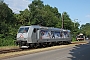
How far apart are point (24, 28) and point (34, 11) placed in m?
39.6

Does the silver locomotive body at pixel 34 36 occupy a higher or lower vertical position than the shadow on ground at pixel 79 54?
higher

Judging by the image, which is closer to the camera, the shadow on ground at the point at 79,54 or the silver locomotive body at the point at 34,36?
the shadow on ground at the point at 79,54

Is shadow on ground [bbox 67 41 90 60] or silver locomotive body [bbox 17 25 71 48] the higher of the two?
silver locomotive body [bbox 17 25 71 48]

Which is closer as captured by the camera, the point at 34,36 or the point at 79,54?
the point at 79,54

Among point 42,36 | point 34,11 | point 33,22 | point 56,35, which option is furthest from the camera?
point 34,11

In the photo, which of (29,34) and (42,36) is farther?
(42,36)

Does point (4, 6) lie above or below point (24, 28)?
above

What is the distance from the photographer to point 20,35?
96.8 feet

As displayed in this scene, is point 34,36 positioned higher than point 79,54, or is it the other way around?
point 34,36

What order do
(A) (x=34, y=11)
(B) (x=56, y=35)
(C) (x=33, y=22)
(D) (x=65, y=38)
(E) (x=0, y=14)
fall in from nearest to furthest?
(B) (x=56, y=35) < (D) (x=65, y=38) < (E) (x=0, y=14) < (C) (x=33, y=22) < (A) (x=34, y=11)

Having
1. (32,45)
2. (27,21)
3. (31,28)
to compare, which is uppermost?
(27,21)

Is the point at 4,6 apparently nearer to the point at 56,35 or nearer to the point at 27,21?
the point at 27,21

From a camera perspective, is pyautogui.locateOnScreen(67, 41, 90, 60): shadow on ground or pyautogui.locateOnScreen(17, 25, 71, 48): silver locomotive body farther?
pyautogui.locateOnScreen(17, 25, 71, 48): silver locomotive body

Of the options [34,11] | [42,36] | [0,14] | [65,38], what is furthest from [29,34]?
[34,11]
